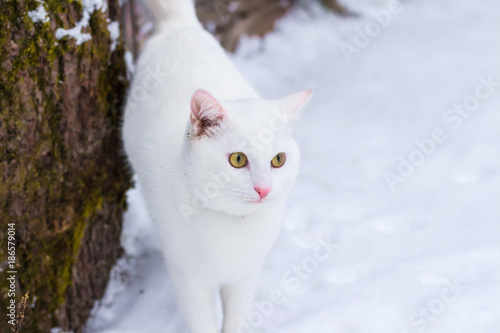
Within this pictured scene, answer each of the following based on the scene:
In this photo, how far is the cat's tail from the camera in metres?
2.55

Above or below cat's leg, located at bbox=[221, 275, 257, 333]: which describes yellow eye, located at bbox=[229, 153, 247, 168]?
above

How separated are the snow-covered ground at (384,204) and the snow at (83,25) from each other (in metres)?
1.19

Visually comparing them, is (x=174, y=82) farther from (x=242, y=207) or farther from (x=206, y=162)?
(x=242, y=207)

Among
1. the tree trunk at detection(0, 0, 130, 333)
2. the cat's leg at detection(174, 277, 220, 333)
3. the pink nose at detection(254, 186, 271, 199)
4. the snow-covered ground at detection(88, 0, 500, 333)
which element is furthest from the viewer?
the snow-covered ground at detection(88, 0, 500, 333)

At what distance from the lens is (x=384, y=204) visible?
9.84 ft

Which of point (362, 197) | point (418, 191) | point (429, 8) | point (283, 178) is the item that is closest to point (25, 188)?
point (283, 178)

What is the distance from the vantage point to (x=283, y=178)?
171cm

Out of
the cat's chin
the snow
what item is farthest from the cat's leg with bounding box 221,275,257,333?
the snow

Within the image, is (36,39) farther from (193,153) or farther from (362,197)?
(362,197)

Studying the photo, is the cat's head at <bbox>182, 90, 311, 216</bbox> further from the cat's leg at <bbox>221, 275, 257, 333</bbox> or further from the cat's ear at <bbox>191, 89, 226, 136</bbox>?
the cat's leg at <bbox>221, 275, 257, 333</bbox>

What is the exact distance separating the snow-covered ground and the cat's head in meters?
0.83

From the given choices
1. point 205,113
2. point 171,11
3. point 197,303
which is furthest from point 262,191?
point 171,11

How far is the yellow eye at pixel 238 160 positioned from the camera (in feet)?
5.40

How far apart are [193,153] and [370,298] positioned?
1150 mm
